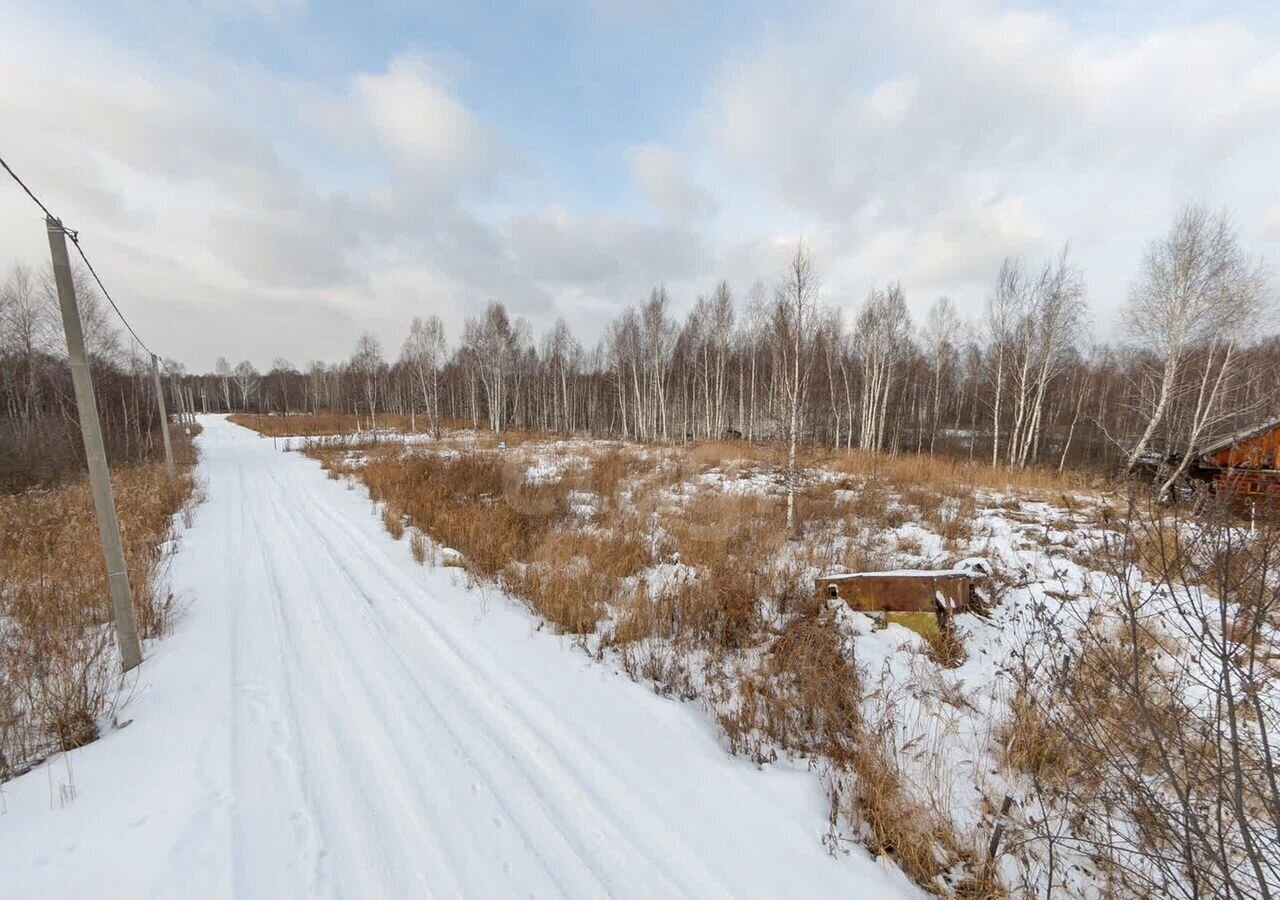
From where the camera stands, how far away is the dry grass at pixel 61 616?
9.88ft

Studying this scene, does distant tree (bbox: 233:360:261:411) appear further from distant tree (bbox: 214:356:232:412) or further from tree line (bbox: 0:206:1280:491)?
tree line (bbox: 0:206:1280:491)

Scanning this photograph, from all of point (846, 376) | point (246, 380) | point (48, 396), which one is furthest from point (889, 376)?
point (246, 380)

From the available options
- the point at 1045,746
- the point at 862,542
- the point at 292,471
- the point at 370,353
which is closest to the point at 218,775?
the point at 1045,746

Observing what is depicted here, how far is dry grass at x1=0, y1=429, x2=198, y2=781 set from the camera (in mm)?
3012

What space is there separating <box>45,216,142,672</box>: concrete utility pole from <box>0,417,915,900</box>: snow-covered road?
0.44 metres

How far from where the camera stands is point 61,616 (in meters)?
4.33

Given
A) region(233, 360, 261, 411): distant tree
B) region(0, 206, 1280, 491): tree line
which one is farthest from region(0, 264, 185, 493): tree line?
region(233, 360, 261, 411): distant tree

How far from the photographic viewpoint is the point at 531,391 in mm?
44531

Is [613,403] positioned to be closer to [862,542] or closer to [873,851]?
[862,542]

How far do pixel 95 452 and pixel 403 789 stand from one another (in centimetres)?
366

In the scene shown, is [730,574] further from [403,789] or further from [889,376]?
[889,376]

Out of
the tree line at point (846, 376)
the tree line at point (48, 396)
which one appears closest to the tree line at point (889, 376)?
the tree line at point (846, 376)

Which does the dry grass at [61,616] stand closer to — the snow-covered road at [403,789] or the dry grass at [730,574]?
the snow-covered road at [403,789]

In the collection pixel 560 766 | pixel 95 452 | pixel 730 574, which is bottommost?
pixel 560 766
